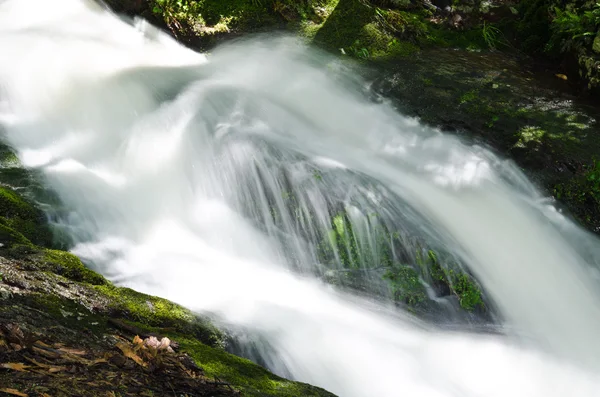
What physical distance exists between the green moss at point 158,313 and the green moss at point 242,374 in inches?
9.5

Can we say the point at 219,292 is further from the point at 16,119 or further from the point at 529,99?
the point at 529,99

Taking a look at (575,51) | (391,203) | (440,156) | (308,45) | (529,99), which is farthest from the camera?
(308,45)

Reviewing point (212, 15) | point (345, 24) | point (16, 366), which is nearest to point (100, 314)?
point (16, 366)

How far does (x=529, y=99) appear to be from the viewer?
7867 millimetres

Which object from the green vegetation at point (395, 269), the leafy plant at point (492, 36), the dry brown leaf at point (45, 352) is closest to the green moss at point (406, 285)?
the green vegetation at point (395, 269)

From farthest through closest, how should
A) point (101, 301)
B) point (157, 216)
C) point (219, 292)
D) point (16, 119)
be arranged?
1. point (16, 119)
2. point (157, 216)
3. point (219, 292)
4. point (101, 301)

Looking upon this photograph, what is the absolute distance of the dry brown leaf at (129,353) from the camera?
248 cm

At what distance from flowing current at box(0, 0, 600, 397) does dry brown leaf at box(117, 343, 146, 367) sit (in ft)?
5.37

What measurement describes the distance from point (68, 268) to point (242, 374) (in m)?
1.50

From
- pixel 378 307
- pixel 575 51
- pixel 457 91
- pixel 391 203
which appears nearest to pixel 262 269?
pixel 378 307

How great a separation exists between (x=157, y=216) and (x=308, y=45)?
502cm

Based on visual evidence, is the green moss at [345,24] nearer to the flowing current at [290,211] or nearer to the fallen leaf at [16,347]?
the flowing current at [290,211]

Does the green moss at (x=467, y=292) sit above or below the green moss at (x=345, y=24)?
below

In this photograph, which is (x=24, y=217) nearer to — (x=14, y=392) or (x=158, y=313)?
(x=158, y=313)
